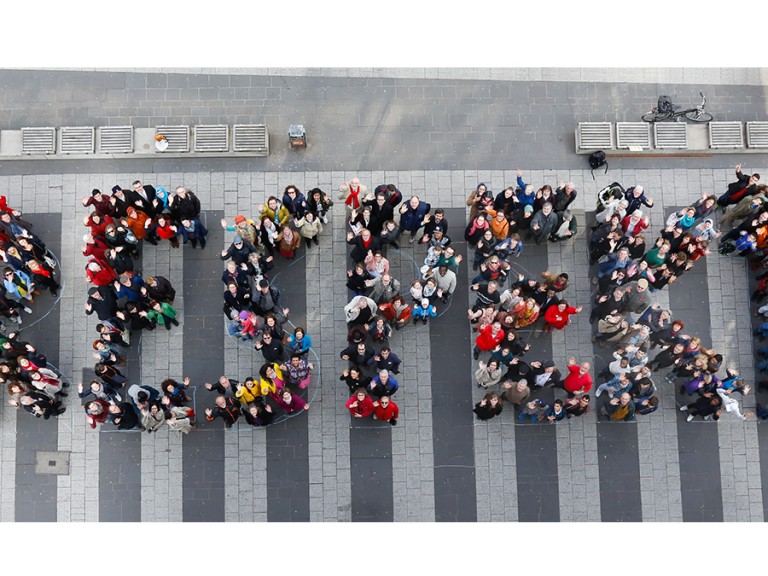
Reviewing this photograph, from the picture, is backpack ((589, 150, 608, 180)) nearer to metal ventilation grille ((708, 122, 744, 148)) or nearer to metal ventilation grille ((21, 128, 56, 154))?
metal ventilation grille ((708, 122, 744, 148))

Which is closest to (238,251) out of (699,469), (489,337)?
(489,337)

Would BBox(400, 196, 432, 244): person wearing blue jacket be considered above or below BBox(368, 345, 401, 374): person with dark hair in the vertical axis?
above

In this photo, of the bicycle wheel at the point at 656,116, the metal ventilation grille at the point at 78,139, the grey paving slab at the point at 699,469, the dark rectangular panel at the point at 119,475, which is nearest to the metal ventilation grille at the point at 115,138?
the metal ventilation grille at the point at 78,139

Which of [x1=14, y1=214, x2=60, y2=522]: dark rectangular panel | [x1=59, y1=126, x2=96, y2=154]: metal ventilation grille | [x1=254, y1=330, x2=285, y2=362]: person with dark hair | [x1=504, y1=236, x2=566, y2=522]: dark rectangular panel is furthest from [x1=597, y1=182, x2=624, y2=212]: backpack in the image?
[x1=14, y1=214, x2=60, y2=522]: dark rectangular panel

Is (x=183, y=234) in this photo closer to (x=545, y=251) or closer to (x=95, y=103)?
(x=95, y=103)

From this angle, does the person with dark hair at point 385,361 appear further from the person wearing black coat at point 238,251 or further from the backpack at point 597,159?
the backpack at point 597,159

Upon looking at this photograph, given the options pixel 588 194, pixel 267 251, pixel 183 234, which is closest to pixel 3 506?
pixel 183 234
